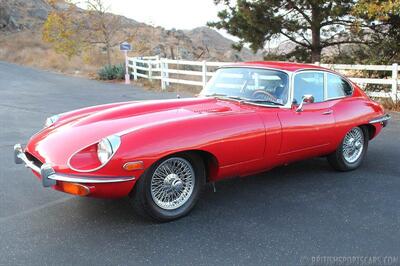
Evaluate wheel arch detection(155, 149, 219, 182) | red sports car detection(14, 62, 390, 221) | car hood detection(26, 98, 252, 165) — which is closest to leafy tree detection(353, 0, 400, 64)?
red sports car detection(14, 62, 390, 221)

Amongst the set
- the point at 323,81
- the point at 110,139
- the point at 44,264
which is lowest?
the point at 44,264

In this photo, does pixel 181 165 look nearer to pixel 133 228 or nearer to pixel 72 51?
pixel 133 228

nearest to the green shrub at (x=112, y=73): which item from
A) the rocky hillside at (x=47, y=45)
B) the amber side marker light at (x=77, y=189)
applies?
the rocky hillside at (x=47, y=45)

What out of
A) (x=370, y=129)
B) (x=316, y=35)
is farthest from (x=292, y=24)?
(x=370, y=129)

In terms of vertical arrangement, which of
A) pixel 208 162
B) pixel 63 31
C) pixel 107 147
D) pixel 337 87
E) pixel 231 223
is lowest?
pixel 231 223

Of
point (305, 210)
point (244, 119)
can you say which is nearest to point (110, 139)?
point (244, 119)

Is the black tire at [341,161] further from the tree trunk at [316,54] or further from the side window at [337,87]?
the tree trunk at [316,54]

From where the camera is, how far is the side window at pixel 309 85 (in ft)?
16.2

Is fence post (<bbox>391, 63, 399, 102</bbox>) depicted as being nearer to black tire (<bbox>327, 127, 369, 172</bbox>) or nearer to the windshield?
black tire (<bbox>327, 127, 369, 172</bbox>)

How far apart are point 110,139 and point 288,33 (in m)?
13.0

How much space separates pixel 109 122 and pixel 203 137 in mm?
927

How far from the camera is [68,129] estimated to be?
4.18 meters

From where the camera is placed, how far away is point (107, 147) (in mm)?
3592

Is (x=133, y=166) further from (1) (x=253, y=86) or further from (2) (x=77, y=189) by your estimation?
(1) (x=253, y=86)
